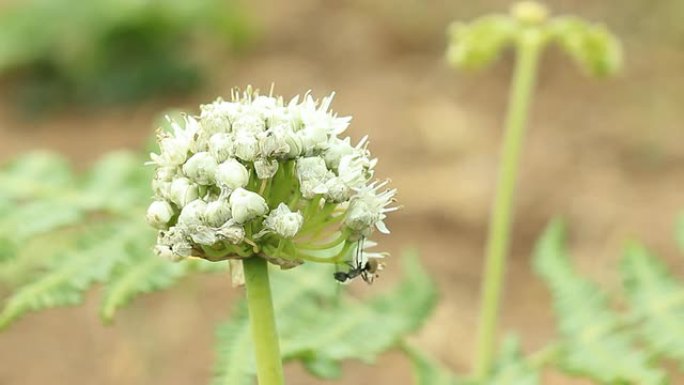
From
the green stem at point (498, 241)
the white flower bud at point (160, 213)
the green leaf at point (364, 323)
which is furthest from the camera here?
the green stem at point (498, 241)

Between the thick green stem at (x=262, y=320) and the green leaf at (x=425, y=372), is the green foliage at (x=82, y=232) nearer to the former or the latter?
the green leaf at (x=425, y=372)

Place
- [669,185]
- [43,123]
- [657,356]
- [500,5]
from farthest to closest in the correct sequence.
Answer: [500,5]
[43,123]
[669,185]
[657,356]

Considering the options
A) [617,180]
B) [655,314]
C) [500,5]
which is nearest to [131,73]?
[500,5]

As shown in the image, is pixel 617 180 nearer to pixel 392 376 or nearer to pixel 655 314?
pixel 392 376

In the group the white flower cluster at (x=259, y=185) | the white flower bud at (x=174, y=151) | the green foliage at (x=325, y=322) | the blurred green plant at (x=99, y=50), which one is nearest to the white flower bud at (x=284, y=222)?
the white flower cluster at (x=259, y=185)

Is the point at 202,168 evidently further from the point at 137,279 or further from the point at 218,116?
the point at 137,279

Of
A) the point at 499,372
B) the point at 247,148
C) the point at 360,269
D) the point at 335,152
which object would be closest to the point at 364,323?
the point at 499,372
